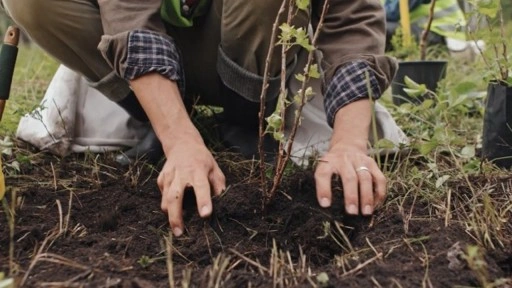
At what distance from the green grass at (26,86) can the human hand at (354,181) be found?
3.05ft

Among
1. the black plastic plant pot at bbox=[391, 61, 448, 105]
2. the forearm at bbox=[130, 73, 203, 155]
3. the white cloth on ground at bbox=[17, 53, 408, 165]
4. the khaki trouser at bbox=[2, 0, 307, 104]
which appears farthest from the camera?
the black plastic plant pot at bbox=[391, 61, 448, 105]

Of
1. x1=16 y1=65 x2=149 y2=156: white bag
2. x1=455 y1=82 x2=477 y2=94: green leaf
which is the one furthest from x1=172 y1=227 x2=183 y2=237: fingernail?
x1=455 y1=82 x2=477 y2=94: green leaf

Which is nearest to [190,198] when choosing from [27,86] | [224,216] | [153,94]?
[224,216]

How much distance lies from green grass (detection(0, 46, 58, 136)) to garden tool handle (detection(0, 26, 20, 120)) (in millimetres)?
188

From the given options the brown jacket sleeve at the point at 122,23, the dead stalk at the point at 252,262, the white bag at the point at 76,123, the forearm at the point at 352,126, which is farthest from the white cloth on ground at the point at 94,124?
the dead stalk at the point at 252,262

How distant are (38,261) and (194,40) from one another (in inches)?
34.5

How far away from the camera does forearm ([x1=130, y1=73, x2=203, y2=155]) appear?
1687 mm

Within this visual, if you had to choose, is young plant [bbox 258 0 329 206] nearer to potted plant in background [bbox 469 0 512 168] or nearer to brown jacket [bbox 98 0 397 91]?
brown jacket [bbox 98 0 397 91]

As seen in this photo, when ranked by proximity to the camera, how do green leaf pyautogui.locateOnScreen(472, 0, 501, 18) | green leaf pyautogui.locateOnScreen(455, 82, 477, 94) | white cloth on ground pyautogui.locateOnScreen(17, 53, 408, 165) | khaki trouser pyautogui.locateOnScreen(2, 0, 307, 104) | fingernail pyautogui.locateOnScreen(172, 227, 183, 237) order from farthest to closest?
green leaf pyautogui.locateOnScreen(455, 82, 477, 94) < white cloth on ground pyautogui.locateOnScreen(17, 53, 408, 165) < khaki trouser pyautogui.locateOnScreen(2, 0, 307, 104) < green leaf pyautogui.locateOnScreen(472, 0, 501, 18) < fingernail pyautogui.locateOnScreen(172, 227, 183, 237)

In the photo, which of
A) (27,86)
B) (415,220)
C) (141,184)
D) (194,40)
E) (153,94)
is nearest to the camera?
(415,220)

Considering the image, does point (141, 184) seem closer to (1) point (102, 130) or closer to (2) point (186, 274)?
(1) point (102, 130)

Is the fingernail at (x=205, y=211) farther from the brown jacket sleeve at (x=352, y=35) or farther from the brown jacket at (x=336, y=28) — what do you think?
the brown jacket sleeve at (x=352, y=35)

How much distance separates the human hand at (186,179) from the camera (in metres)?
1.55

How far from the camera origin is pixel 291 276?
4.43 feet
